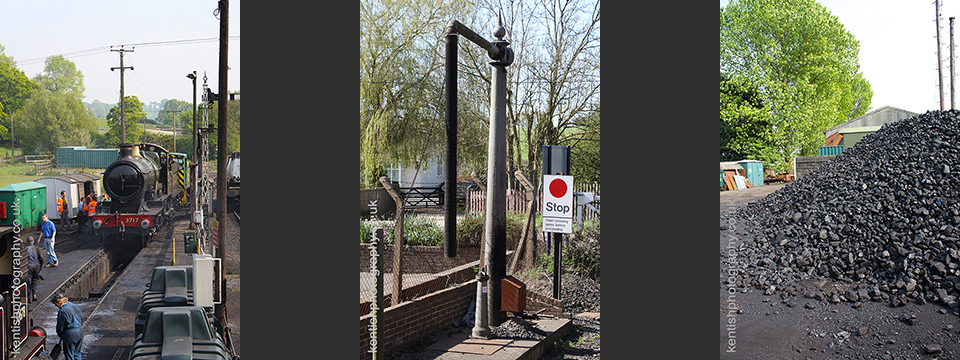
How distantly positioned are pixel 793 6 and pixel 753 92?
256 cm

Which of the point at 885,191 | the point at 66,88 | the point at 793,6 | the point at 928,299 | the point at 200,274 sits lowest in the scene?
the point at 928,299

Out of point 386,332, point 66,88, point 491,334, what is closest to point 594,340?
point 491,334

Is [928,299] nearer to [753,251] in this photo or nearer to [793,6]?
[753,251]

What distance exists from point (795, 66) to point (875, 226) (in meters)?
8.80

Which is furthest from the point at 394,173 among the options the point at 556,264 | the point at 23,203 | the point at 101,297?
the point at 23,203

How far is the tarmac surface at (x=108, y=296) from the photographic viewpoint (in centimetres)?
835

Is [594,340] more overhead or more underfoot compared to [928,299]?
more underfoot

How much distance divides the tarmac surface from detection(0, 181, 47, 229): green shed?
15.8 inches

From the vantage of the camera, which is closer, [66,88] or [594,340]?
[594,340]

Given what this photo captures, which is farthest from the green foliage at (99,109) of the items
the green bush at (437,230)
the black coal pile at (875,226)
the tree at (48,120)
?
the black coal pile at (875,226)

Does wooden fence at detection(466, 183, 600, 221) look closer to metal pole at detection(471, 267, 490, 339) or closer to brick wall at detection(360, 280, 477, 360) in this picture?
brick wall at detection(360, 280, 477, 360)

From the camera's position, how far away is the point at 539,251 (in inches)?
362

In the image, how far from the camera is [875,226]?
8.73m

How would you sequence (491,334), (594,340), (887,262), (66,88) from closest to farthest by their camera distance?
(491,334)
(594,340)
(887,262)
(66,88)
